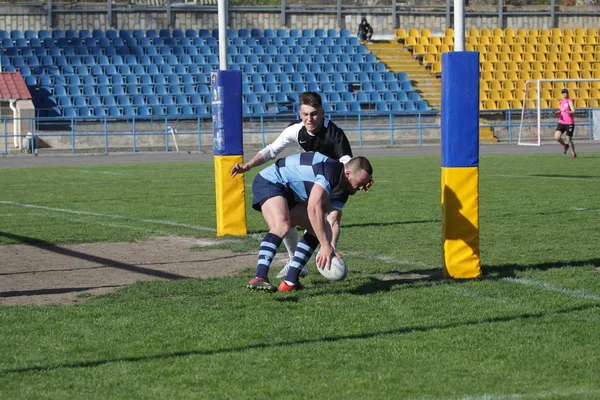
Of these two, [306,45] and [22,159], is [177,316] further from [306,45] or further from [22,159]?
[306,45]

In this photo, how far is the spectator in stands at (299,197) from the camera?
7.60 m

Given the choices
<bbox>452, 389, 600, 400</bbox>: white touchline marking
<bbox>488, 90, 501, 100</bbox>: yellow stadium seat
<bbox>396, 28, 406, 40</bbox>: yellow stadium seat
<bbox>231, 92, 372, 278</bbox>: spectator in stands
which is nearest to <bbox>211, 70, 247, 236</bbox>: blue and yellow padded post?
<bbox>231, 92, 372, 278</bbox>: spectator in stands

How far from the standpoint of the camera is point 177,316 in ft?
23.9

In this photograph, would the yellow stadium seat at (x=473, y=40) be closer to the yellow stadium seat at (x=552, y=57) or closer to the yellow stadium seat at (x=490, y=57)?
the yellow stadium seat at (x=490, y=57)

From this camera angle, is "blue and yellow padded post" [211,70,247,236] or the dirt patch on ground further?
"blue and yellow padded post" [211,70,247,236]

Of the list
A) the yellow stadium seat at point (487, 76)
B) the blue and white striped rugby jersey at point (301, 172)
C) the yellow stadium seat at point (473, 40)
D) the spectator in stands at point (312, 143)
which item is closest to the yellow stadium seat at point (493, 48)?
the yellow stadium seat at point (473, 40)

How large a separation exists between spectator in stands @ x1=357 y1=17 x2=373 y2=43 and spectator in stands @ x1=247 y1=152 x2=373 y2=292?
36.4 metres

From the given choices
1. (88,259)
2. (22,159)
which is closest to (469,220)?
(88,259)

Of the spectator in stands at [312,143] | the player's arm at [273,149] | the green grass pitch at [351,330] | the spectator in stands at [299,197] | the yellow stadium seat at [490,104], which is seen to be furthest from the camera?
the yellow stadium seat at [490,104]

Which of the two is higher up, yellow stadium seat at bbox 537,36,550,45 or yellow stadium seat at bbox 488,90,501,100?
yellow stadium seat at bbox 537,36,550,45

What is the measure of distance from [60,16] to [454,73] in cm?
3486

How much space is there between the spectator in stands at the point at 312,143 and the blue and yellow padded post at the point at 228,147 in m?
3.03

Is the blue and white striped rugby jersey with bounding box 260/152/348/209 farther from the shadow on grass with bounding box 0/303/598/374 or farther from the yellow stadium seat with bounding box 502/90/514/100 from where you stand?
the yellow stadium seat with bounding box 502/90/514/100

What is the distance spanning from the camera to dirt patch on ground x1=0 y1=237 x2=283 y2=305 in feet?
28.3
